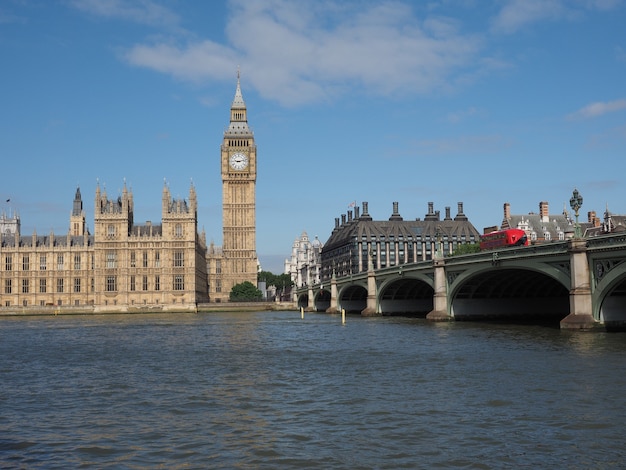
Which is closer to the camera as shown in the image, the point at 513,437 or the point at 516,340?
the point at 513,437

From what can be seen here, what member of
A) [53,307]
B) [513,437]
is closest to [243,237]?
[53,307]

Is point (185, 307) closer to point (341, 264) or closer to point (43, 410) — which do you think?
point (341, 264)

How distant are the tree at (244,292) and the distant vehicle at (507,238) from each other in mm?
82149

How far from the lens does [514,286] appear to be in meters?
68.2

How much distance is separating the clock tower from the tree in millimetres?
6915

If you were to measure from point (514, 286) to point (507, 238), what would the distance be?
191 inches

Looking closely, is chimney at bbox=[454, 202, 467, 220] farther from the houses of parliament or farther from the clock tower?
the houses of parliament

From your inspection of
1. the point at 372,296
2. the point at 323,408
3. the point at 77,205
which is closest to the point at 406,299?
the point at 372,296

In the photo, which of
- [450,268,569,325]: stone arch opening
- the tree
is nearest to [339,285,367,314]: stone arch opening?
the tree

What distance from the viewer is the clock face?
166 m

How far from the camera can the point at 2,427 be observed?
735 inches

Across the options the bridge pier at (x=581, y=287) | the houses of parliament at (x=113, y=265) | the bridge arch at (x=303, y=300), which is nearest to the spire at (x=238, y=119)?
the houses of parliament at (x=113, y=265)

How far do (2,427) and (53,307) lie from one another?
125 m

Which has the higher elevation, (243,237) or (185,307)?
(243,237)
